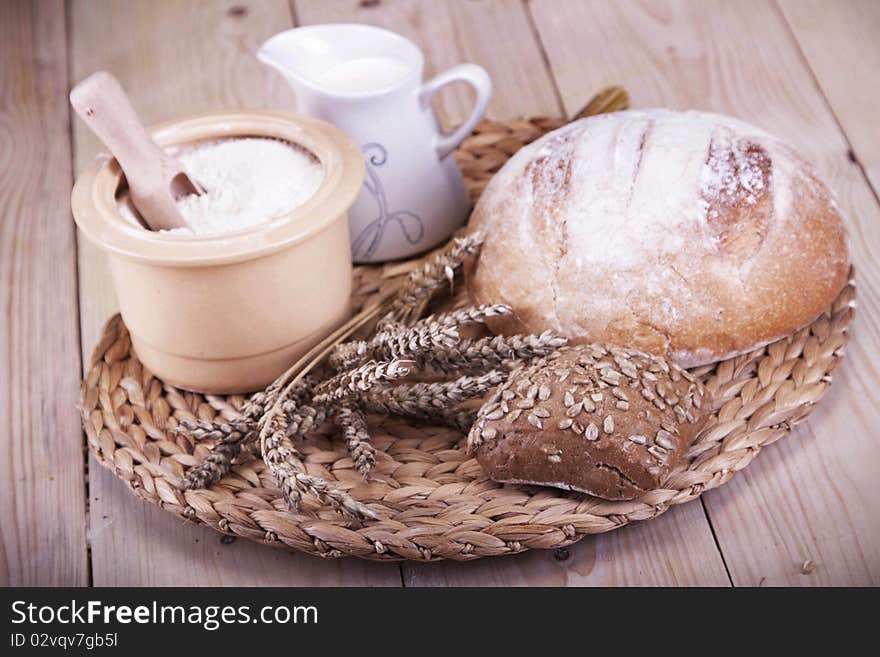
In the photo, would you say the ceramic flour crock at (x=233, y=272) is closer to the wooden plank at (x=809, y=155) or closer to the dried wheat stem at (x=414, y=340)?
the dried wheat stem at (x=414, y=340)

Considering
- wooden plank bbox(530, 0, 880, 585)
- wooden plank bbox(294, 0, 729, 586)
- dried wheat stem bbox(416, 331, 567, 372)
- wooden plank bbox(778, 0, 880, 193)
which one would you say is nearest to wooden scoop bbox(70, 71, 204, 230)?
dried wheat stem bbox(416, 331, 567, 372)

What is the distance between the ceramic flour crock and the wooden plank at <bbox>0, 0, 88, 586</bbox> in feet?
0.49

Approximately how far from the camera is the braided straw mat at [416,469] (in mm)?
1043

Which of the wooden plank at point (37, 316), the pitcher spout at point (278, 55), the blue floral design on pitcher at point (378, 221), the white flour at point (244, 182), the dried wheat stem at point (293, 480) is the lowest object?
the wooden plank at point (37, 316)

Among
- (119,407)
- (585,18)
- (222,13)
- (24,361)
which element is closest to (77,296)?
(24,361)

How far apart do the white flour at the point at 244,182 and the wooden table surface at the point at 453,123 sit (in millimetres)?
293

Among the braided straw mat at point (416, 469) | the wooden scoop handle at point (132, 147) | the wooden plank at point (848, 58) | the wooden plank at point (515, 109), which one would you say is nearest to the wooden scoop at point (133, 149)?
the wooden scoop handle at point (132, 147)

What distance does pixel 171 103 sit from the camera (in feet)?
5.90

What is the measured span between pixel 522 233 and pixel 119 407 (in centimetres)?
47

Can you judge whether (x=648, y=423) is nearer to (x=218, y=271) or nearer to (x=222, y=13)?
(x=218, y=271)

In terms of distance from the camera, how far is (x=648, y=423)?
3.41ft

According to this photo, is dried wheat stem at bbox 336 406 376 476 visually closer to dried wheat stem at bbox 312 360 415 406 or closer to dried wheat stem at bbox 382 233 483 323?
dried wheat stem at bbox 312 360 415 406

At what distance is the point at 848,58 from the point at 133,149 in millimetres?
1159

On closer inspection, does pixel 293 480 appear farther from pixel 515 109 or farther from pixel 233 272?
pixel 515 109
